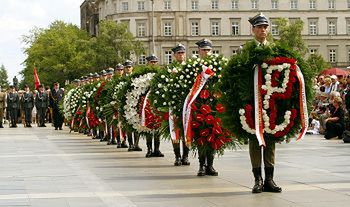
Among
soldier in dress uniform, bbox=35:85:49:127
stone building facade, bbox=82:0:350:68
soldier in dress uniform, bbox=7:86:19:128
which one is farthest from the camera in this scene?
stone building facade, bbox=82:0:350:68

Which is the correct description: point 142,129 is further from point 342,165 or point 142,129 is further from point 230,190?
point 230,190

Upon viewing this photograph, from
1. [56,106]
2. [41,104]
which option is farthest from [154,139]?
[41,104]

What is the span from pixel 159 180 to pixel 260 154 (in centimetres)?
249

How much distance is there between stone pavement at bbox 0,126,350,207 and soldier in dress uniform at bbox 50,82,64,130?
20.3 m

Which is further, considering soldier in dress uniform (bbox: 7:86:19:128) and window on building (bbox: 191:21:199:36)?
window on building (bbox: 191:21:199:36)

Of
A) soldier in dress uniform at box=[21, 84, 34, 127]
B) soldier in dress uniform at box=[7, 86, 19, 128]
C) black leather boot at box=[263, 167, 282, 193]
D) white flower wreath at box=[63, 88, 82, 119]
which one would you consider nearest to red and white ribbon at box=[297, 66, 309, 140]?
black leather boot at box=[263, 167, 282, 193]

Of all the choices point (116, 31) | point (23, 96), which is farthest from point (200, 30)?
point (23, 96)

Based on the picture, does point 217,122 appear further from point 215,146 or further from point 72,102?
point 72,102

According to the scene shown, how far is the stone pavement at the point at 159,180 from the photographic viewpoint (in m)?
11.5

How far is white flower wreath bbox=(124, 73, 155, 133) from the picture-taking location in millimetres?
19641

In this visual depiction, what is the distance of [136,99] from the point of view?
65.6 feet

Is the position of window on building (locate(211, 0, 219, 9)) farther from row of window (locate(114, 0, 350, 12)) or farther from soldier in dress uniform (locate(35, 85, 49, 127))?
soldier in dress uniform (locate(35, 85, 49, 127))

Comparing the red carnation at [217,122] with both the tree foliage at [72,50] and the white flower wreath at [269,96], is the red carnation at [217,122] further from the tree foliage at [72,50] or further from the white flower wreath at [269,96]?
the tree foliage at [72,50]

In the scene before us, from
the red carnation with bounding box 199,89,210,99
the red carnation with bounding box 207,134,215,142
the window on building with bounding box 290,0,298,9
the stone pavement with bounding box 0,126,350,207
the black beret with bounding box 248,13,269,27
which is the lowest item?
the stone pavement with bounding box 0,126,350,207
